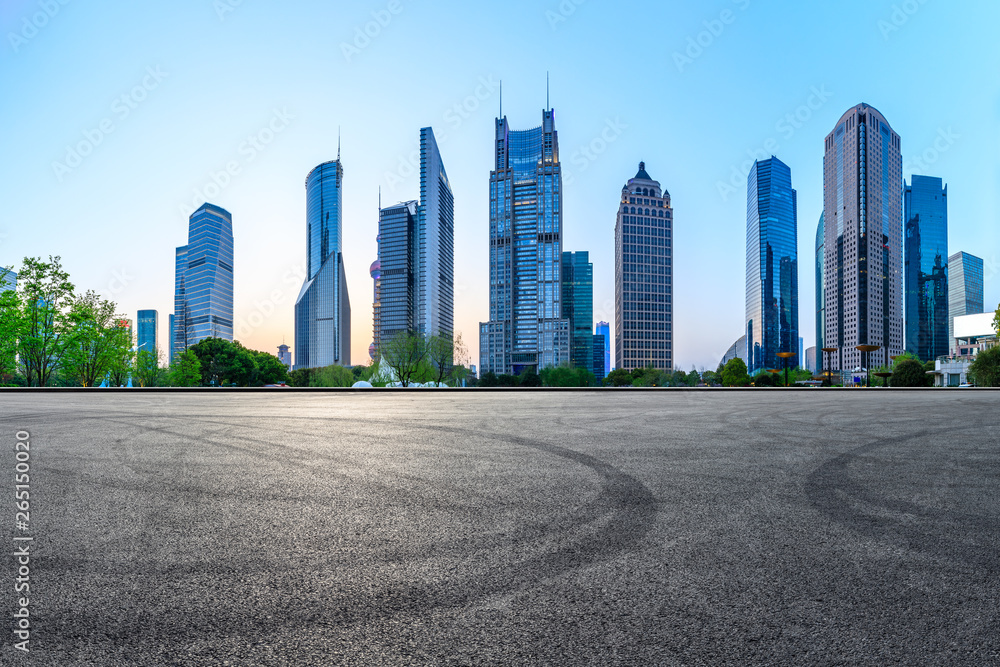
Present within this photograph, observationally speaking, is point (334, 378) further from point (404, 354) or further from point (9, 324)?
point (9, 324)

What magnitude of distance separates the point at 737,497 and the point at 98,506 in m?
5.22

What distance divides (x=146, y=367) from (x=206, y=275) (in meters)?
149

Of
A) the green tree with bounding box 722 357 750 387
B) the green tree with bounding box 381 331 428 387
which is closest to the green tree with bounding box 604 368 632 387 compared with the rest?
the green tree with bounding box 722 357 750 387

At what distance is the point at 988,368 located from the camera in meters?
47.0

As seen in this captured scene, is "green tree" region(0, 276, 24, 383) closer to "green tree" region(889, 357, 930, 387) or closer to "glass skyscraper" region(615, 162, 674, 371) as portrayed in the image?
"green tree" region(889, 357, 930, 387)

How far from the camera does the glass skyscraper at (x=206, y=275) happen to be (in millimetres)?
178375

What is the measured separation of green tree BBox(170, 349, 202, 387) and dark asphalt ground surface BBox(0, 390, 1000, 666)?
64.7 m

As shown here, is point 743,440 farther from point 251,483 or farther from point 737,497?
point 251,483

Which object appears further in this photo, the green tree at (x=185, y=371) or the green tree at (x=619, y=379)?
the green tree at (x=619, y=379)

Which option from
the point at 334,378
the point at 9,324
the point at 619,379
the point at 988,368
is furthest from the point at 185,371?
the point at 988,368

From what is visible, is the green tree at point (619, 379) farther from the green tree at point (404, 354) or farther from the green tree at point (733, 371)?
the green tree at point (404, 354)

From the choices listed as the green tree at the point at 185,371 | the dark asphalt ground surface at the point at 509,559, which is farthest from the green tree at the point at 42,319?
the dark asphalt ground surface at the point at 509,559

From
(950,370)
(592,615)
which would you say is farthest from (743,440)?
(950,370)

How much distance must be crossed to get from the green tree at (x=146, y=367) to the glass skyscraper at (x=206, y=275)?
12042 cm
